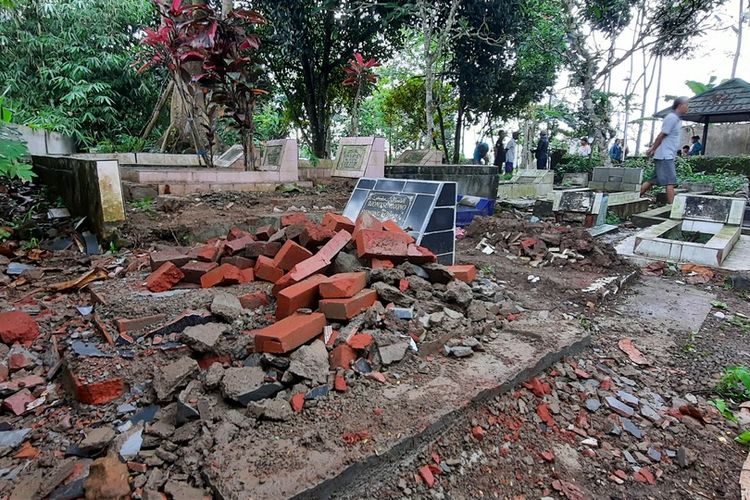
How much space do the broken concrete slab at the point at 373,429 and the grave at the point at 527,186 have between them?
7.94m

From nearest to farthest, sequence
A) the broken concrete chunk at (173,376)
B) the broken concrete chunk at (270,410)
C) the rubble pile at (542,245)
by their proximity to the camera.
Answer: the broken concrete chunk at (270,410) → the broken concrete chunk at (173,376) → the rubble pile at (542,245)

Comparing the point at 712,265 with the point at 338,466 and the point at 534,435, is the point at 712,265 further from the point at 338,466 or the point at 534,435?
the point at 338,466

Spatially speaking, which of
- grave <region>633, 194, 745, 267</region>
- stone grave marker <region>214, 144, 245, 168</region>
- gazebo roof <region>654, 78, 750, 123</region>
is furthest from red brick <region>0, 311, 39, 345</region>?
gazebo roof <region>654, 78, 750, 123</region>

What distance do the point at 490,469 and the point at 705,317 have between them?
284cm

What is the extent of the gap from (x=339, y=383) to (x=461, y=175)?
6582 mm

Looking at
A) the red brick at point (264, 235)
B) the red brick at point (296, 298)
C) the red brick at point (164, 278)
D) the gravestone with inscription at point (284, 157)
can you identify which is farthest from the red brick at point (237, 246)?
the gravestone with inscription at point (284, 157)

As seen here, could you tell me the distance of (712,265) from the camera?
462 cm

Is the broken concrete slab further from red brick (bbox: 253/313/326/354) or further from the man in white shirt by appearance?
the man in white shirt

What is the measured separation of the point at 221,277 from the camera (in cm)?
285

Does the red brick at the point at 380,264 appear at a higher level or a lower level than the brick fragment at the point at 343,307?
higher

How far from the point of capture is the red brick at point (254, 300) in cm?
251

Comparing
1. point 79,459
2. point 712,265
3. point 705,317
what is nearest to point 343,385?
point 79,459

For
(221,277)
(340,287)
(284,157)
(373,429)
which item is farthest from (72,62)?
(373,429)

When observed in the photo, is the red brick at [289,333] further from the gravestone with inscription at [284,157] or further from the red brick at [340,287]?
the gravestone with inscription at [284,157]
